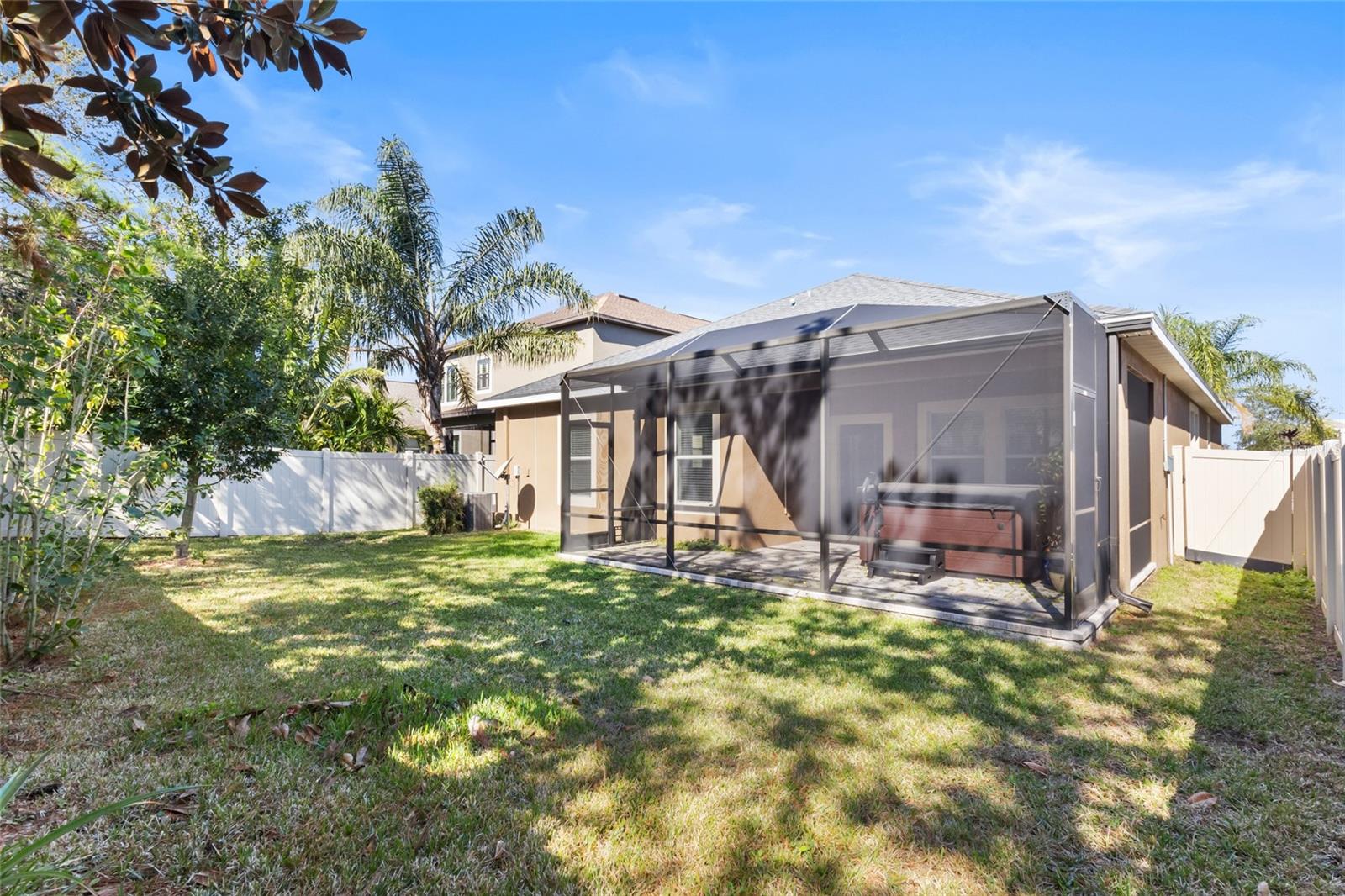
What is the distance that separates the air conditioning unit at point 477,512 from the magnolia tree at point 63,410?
9.22 meters

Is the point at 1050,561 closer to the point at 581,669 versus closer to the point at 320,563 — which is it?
the point at 581,669

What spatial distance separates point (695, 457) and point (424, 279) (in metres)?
8.35

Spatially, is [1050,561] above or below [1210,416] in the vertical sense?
below

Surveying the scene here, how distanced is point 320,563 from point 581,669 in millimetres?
6704

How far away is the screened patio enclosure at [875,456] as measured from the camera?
20.1 ft

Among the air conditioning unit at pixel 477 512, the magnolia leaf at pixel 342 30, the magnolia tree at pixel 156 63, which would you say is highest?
the magnolia leaf at pixel 342 30

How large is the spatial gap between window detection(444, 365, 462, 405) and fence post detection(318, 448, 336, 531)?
146 inches

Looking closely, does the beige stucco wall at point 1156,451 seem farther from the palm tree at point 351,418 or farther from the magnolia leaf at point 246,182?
the palm tree at point 351,418

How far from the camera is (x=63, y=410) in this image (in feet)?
14.3

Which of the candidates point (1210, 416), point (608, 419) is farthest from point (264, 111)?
point (1210, 416)

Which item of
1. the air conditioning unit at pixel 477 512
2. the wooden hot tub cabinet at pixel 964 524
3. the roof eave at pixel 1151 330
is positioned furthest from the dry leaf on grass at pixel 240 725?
the air conditioning unit at pixel 477 512

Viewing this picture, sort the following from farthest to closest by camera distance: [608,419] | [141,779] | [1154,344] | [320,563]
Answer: [608,419], [320,563], [1154,344], [141,779]

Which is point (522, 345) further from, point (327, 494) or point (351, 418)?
point (327, 494)

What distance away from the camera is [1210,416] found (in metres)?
15.5
